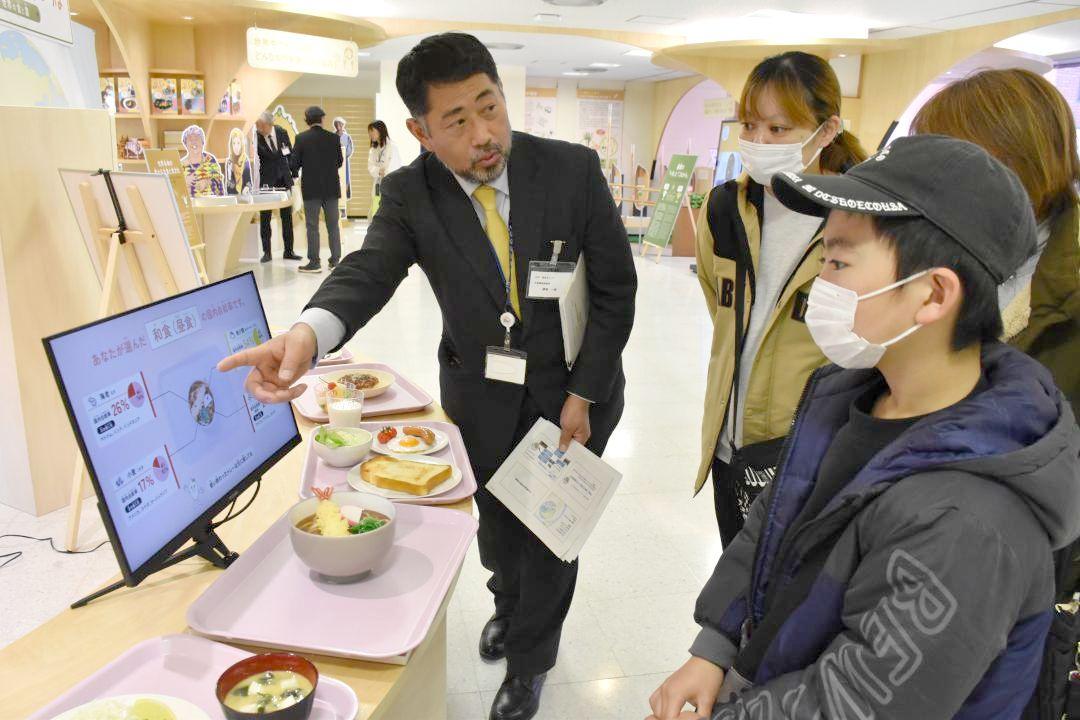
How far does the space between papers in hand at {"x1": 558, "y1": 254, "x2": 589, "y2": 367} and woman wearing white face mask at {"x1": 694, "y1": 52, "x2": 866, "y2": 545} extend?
0.34 m

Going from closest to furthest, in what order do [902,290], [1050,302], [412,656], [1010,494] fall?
[1010,494], [902,290], [412,656], [1050,302]

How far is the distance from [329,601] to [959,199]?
101 centimetres

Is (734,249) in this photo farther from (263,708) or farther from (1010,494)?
(263,708)

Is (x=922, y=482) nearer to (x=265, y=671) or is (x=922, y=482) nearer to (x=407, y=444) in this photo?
(x=265, y=671)

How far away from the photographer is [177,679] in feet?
3.02

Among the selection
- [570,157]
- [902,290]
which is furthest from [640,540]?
[902,290]

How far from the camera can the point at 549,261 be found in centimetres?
178

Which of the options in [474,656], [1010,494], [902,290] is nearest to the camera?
[1010,494]

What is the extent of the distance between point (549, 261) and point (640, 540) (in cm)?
164

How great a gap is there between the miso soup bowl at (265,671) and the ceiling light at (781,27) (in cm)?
833

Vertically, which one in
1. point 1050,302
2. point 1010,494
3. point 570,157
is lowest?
point 1010,494

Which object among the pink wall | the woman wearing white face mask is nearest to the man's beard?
the woman wearing white face mask

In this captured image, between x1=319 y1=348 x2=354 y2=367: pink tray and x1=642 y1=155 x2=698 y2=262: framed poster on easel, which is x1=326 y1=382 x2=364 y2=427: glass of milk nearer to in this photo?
x1=319 y1=348 x2=354 y2=367: pink tray

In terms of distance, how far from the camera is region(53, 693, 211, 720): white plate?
0.80 metres
